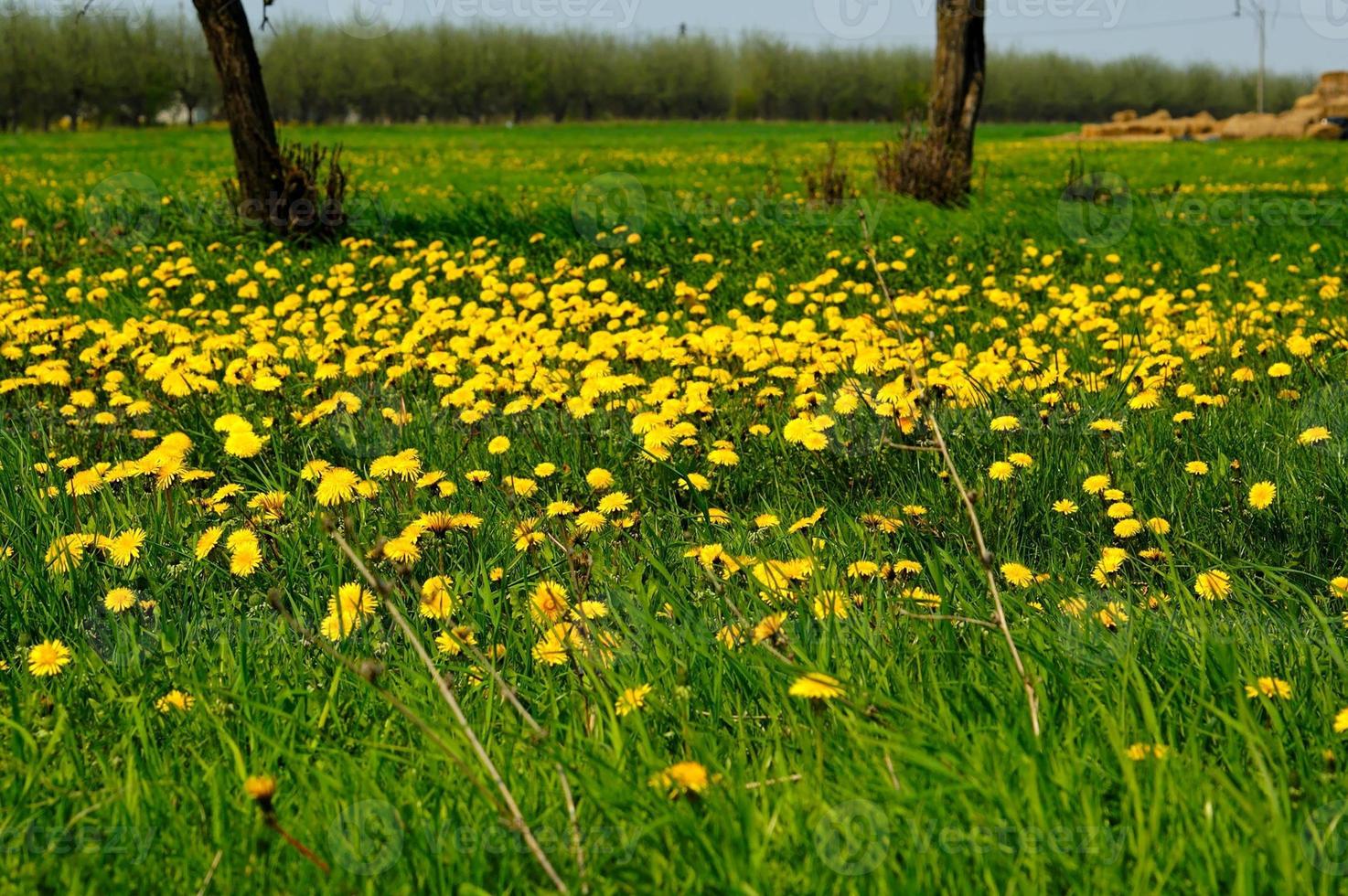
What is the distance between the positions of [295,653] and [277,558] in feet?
2.17

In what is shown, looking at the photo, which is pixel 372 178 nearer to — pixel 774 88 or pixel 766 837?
pixel 766 837

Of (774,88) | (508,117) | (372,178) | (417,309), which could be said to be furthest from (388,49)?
(417,309)

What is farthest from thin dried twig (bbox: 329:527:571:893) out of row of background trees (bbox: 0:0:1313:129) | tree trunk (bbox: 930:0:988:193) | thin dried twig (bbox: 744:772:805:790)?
row of background trees (bbox: 0:0:1313:129)

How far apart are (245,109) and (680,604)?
7.64 metres

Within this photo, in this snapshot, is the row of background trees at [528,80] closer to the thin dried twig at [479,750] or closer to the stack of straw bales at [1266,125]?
the stack of straw bales at [1266,125]

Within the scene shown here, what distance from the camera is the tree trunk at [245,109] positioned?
852 centimetres

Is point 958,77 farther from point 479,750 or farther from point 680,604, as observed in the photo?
point 479,750

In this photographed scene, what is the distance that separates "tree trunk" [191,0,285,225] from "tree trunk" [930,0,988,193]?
619 cm

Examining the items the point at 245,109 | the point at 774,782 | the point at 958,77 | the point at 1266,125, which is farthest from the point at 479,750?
the point at 1266,125

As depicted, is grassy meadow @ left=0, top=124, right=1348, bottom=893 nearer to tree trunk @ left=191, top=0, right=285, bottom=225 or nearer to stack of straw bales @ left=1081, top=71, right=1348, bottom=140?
tree trunk @ left=191, top=0, right=285, bottom=225

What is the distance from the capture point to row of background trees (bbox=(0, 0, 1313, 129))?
78.1 metres

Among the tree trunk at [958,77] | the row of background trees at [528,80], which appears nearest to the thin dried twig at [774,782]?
the tree trunk at [958,77]

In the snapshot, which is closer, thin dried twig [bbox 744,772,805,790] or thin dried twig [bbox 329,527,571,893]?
thin dried twig [bbox 329,527,571,893]

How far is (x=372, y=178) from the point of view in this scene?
61.0 ft
